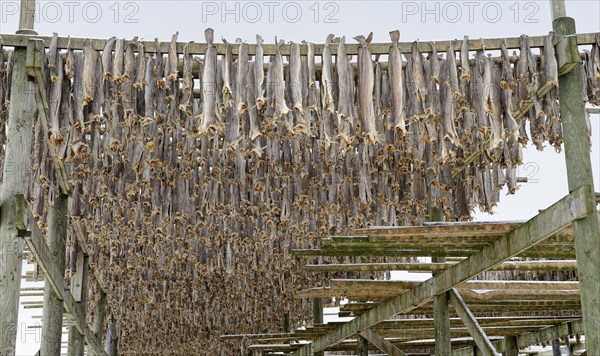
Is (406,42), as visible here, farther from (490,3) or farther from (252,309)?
(252,309)

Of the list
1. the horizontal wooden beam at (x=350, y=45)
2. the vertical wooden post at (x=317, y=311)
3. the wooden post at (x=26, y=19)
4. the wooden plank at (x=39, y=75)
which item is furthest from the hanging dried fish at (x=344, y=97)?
the vertical wooden post at (x=317, y=311)

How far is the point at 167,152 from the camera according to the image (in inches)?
318

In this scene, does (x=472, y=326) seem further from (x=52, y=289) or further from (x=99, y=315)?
(x=99, y=315)

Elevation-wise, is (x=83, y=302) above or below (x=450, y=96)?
below

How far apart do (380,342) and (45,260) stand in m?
5.40

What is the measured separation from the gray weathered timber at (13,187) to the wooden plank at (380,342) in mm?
6326

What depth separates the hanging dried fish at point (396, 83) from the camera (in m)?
6.29

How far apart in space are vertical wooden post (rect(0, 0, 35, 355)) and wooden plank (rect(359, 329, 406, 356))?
6.33m

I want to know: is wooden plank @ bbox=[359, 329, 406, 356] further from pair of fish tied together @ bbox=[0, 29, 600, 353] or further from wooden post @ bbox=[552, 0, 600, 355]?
wooden post @ bbox=[552, 0, 600, 355]

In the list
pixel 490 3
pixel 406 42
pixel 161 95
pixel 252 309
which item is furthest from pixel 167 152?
pixel 252 309

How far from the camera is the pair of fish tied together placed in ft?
21.1

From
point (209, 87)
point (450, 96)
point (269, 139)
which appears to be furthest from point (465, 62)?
point (209, 87)

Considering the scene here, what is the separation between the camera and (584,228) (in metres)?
5.27

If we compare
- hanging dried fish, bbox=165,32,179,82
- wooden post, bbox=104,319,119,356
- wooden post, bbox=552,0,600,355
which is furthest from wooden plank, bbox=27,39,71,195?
wooden post, bbox=104,319,119,356
